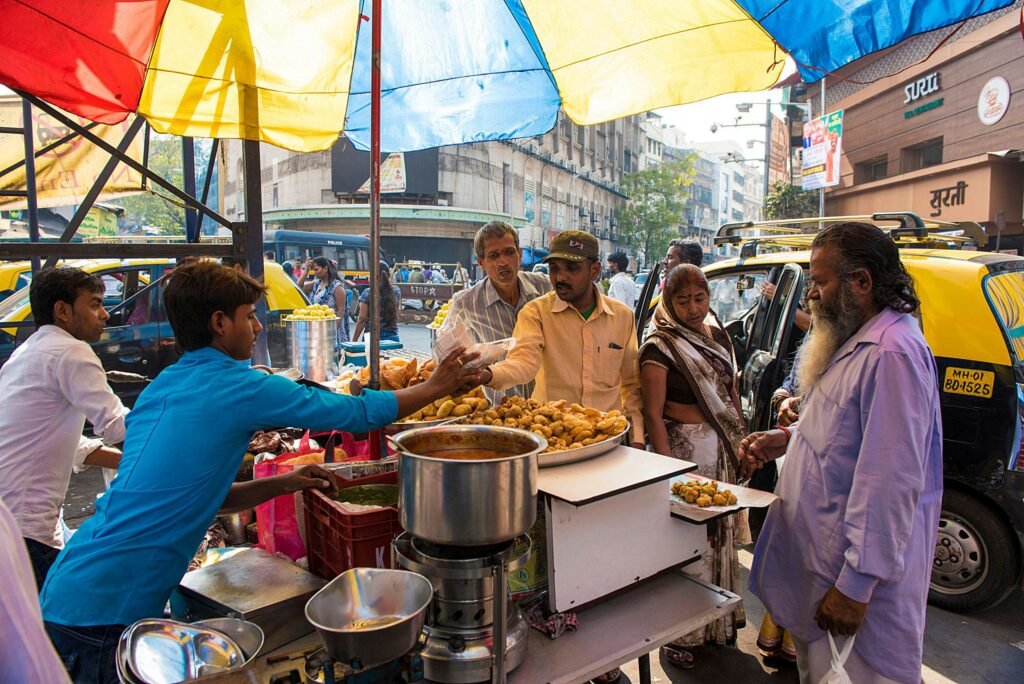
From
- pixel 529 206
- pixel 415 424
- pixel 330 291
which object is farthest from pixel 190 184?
pixel 529 206

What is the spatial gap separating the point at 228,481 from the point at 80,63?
9.57ft

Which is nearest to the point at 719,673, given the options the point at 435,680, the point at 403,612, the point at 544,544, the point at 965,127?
the point at 544,544

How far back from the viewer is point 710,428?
342 centimetres

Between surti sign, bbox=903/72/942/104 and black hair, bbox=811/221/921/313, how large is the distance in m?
18.4

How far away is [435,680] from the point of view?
1.74 meters

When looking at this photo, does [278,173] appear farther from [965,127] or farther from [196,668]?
[196,668]

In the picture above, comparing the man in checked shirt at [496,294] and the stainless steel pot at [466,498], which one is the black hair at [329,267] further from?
the stainless steel pot at [466,498]

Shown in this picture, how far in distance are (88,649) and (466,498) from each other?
1.32 meters

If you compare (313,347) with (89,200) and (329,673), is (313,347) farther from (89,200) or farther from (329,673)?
(329,673)

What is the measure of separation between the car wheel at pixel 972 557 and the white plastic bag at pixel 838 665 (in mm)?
2088

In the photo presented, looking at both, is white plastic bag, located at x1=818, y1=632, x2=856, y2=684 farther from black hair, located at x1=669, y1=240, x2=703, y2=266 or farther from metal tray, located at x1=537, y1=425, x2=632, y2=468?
black hair, located at x1=669, y1=240, x2=703, y2=266

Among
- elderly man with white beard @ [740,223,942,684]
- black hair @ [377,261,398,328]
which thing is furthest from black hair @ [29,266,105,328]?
black hair @ [377,261,398,328]

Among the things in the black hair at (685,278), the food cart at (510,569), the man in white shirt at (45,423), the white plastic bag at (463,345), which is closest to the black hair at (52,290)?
the man in white shirt at (45,423)

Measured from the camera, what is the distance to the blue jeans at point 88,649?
1865mm
